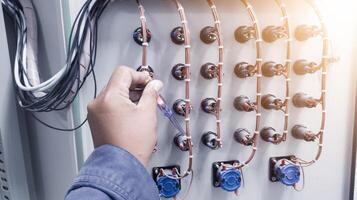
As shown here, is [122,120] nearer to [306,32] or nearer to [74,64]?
[74,64]

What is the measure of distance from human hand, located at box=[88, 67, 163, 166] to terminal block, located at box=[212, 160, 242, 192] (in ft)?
0.94

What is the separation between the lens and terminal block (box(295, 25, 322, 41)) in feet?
2.85

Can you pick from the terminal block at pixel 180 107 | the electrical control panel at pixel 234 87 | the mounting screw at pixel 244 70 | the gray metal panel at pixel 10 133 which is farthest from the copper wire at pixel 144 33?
the gray metal panel at pixel 10 133

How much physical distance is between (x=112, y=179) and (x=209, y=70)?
36 centimetres

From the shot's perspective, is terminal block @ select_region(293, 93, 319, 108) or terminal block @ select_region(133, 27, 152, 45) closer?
terminal block @ select_region(133, 27, 152, 45)

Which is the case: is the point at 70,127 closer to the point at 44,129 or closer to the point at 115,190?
the point at 44,129

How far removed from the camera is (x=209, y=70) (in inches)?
32.6

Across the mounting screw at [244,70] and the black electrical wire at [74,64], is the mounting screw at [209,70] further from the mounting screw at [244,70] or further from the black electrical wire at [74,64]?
the black electrical wire at [74,64]

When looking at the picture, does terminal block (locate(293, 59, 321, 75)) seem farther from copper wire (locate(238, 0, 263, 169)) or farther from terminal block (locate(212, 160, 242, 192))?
terminal block (locate(212, 160, 242, 192))

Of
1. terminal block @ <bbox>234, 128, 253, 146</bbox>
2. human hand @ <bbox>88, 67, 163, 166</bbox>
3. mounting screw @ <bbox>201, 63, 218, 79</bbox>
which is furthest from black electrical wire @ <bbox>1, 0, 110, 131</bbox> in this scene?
terminal block @ <bbox>234, 128, 253, 146</bbox>

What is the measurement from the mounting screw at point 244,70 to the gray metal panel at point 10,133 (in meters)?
0.52

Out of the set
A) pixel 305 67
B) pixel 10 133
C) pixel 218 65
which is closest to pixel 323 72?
pixel 305 67

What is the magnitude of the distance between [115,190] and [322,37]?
612mm

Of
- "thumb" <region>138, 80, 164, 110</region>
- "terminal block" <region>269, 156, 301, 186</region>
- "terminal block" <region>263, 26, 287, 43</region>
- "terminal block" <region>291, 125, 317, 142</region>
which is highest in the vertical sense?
"terminal block" <region>263, 26, 287, 43</region>
